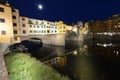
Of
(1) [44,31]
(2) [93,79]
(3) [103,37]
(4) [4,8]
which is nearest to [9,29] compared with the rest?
(4) [4,8]

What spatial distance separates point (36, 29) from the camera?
57.4 m

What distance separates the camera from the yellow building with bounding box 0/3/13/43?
29.7m

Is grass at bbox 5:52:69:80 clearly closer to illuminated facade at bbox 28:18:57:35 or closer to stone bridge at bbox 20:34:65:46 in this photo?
stone bridge at bbox 20:34:65:46

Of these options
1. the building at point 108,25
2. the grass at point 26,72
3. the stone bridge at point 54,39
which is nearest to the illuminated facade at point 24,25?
the stone bridge at point 54,39

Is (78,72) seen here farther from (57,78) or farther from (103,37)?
(103,37)

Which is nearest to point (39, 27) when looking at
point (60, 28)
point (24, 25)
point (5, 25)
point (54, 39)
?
point (54, 39)

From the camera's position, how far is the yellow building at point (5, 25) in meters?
29.7

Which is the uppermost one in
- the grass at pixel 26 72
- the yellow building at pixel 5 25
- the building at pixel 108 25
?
the building at pixel 108 25

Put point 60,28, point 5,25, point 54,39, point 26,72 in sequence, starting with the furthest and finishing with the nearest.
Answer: point 60,28 → point 54,39 → point 5,25 → point 26,72

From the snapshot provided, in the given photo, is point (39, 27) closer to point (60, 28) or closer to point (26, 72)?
point (60, 28)

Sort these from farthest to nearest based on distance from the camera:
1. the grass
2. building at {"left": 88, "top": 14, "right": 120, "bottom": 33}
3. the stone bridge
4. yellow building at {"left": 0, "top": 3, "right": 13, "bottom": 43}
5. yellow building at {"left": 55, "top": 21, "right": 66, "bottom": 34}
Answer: building at {"left": 88, "top": 14, "right": 120, "bottom": 33}, yellow building at {"left": 55, "top": 21, "right": 66, "bottom": 34}, the stone bridge, yellow building at {"left": 0, "top": 3, "right": 13, "bottom": 43}, the grass

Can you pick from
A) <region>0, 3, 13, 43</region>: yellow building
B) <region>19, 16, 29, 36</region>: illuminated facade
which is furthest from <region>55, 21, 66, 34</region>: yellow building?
<region>0, 3, 13, 43</region>: yellow building

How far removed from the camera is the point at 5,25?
101ft

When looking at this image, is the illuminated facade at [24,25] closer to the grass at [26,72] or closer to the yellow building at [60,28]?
the yellow building at [60,28]
